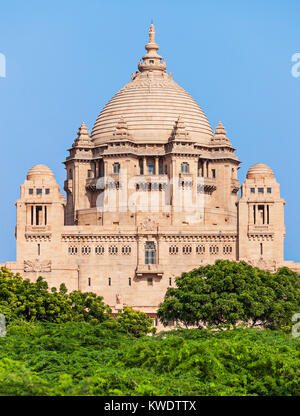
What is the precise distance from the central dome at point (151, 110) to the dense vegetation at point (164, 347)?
37.4 metres

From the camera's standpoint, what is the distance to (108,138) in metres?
132

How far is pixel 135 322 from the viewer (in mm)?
94688

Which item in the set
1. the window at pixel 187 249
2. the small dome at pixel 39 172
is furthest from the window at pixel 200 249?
the small dome at pixel 39 172

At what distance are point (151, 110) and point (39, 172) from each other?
17.8m

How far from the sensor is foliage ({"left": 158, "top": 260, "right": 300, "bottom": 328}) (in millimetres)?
90625

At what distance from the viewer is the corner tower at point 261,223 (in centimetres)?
11444

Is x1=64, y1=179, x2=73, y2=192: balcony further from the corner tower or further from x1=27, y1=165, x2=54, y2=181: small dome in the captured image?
the corner tower

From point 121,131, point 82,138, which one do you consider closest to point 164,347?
point 121,131

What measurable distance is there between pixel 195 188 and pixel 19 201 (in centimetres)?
1924

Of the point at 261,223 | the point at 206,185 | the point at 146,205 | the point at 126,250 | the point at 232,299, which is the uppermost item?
the point at 206,185

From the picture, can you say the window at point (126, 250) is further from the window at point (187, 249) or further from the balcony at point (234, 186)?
the balcony at point (234, 186)

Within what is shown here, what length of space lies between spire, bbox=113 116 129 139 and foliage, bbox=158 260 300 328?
33043 millimetres

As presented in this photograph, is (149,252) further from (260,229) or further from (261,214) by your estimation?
(261,214)
